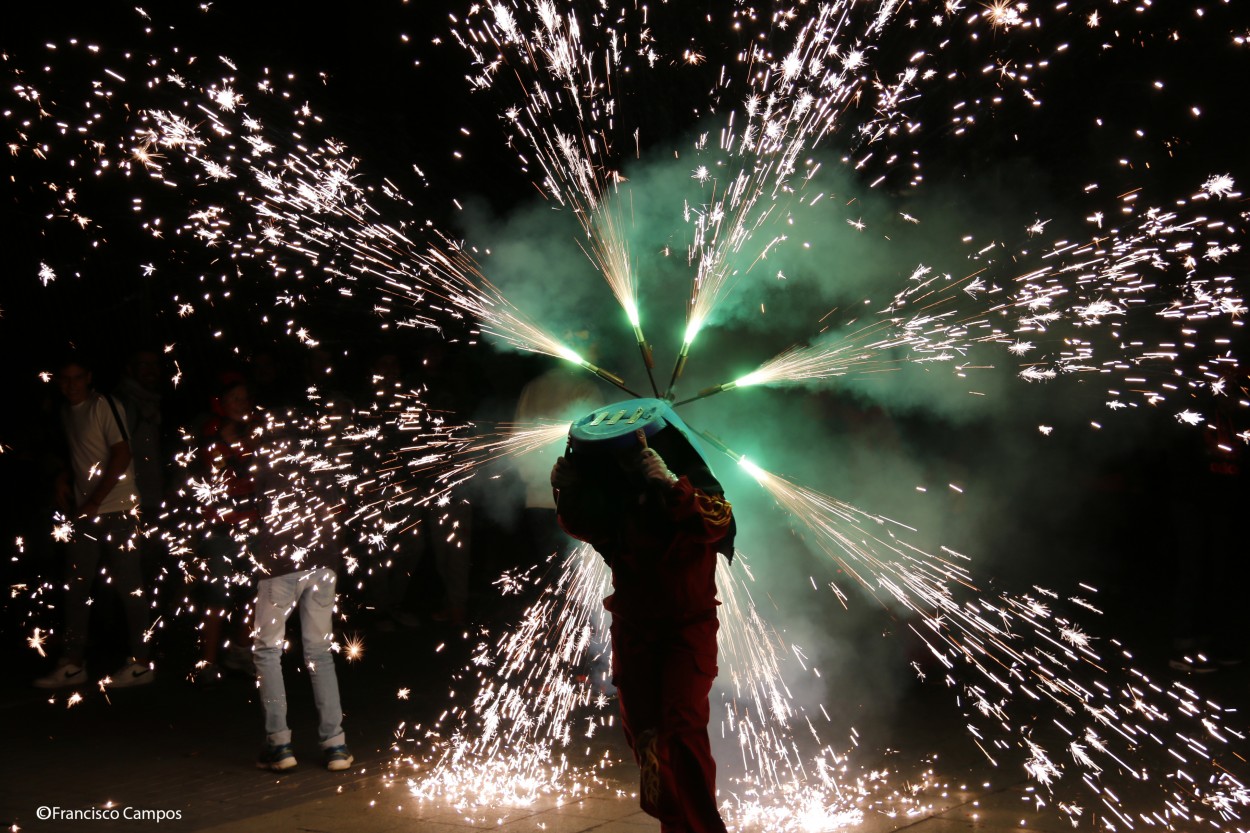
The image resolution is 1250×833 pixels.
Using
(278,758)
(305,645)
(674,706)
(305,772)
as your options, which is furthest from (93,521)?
(674,706)

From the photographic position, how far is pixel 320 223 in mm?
7871

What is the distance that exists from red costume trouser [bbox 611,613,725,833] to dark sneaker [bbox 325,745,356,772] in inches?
81.4

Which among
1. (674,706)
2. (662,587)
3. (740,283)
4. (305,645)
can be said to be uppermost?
(740,283)

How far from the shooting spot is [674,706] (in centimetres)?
414

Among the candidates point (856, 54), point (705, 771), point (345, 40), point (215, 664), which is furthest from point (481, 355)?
point (705, 771)

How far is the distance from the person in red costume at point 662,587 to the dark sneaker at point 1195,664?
4.67 m

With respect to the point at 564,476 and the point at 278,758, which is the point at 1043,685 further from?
the point at 278,758

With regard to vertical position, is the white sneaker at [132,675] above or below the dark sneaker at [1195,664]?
Result: above

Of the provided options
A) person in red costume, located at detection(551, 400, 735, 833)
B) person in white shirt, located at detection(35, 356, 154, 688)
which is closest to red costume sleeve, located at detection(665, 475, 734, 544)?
person in red costume, located at detection(551, 400, 735, 833)

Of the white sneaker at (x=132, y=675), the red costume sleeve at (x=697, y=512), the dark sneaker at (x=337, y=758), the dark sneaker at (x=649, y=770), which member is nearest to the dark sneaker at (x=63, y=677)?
the white sneaker at (x=132, y=675)

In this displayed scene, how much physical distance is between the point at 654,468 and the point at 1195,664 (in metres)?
5.24

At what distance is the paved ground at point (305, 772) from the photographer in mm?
4824

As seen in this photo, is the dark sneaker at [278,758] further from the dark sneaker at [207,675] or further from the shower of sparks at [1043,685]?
the shower of sparks at [1043,685]

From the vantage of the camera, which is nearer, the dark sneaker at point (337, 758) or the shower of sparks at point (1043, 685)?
the shower of sparks at point (1043, 685)
